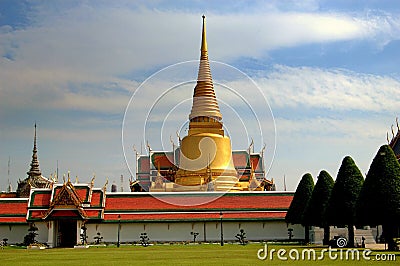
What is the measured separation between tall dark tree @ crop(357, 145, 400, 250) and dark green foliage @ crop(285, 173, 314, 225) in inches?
509

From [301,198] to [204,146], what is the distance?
21978 mm

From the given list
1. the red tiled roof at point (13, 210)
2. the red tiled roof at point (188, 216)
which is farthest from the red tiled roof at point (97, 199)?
the red tiled roof at point (13, 210)

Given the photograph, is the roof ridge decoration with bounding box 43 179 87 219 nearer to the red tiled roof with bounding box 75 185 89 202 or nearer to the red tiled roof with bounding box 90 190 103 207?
the red tiled roof with bounding box 75 185 89 202

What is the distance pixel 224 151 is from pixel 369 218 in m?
35.9

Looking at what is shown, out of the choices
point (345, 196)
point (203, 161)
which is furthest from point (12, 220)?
point (345, 196)

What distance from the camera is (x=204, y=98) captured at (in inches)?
2608

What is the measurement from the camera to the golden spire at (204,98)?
217 feet

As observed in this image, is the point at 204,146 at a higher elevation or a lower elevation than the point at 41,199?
higher

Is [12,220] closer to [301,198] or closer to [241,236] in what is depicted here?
[241,236]

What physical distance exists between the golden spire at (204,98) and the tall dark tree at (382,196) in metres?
35.8

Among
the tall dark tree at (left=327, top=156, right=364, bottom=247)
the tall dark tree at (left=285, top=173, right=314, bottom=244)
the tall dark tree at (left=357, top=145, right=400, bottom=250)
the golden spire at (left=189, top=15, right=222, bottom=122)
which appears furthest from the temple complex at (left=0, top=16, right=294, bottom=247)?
the tall dark tree at (left=357, top=145, right=400, bottom=250)

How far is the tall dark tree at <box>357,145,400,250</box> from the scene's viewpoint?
29594mm

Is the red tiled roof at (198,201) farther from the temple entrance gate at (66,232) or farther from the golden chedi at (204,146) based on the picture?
the golden chedi at (204,146)

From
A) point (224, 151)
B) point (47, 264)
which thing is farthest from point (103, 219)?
point (47, 264)
